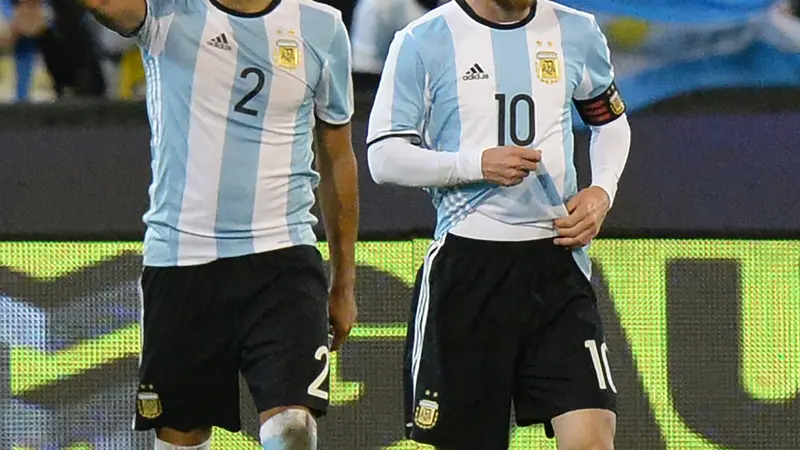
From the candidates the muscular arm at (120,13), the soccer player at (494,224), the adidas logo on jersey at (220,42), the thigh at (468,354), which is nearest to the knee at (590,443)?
the soccer player at (494,224)

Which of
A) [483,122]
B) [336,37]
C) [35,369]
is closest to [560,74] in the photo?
[483,122]

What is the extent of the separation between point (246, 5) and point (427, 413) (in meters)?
0.86

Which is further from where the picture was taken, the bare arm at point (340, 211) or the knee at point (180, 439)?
the bare arm at point (340, 211)

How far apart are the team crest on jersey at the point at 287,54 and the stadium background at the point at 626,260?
3.10ft

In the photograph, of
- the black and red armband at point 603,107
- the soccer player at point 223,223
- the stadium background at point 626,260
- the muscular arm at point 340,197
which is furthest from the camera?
the stadium background at point 626,260

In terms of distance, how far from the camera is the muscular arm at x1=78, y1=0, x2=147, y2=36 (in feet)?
8.12

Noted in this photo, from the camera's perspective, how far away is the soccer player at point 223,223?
103 inches

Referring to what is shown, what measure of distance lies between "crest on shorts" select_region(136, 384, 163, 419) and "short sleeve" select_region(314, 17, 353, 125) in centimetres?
62

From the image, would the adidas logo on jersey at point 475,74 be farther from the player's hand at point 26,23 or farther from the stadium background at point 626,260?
the player's hand at point 26,23

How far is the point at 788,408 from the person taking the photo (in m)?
3.53

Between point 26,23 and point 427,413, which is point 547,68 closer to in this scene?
point 427,413

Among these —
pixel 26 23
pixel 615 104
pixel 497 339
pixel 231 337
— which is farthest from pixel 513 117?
pixel 26 23

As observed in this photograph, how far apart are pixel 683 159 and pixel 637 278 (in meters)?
0.34

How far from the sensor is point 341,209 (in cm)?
282
